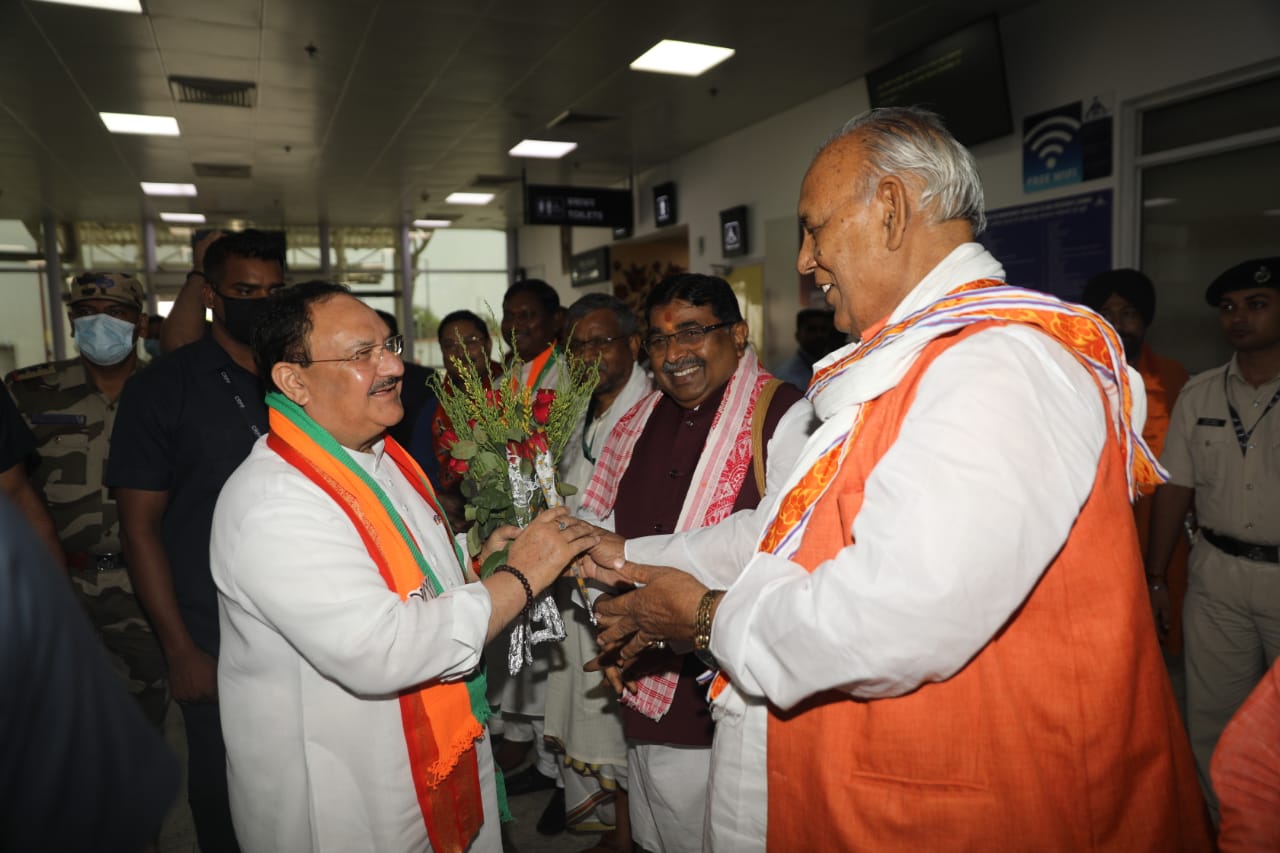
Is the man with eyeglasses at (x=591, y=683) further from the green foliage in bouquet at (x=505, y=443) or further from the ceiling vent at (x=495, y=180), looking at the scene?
the ceiling vent at (x=495, y=180)

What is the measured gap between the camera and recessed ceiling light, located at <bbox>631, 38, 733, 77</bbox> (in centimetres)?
613

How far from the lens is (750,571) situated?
1.27m

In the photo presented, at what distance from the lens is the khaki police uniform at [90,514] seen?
2.87m

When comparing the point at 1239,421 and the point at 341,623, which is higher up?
the point at 1239,421

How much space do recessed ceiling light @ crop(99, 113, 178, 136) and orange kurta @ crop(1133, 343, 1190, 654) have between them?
8582mm

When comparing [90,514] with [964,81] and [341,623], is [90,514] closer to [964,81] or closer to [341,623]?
[341,623]

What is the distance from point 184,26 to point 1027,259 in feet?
20.7

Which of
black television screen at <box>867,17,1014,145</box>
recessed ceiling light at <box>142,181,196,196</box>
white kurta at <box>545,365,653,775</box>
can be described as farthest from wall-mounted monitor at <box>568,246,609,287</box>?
white kurta at <box>545,365,653,775</box>

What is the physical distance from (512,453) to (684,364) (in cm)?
68

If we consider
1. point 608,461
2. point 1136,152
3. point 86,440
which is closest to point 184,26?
point 86,440

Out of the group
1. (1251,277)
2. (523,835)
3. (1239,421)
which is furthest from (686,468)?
(1251,277)

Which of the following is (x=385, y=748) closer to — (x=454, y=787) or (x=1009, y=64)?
(x=454, y=787)

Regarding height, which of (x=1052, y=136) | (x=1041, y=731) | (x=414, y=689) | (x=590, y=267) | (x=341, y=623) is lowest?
(x=414, y=689)

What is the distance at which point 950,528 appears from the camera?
1.00 meters
